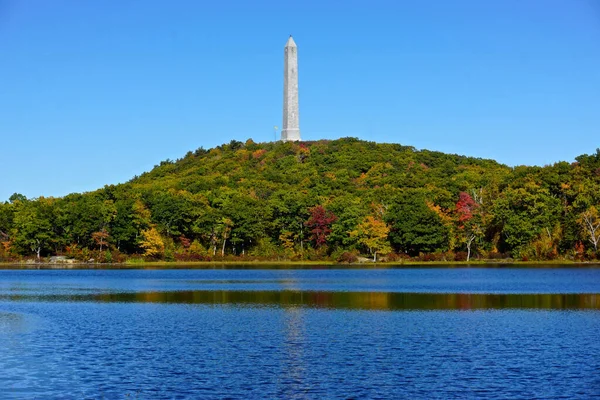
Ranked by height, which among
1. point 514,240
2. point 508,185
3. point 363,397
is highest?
→ point 508,185

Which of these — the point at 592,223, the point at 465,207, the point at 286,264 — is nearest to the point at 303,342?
the point at 592,223

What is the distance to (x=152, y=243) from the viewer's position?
100625mm

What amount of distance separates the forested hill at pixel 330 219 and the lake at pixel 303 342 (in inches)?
1447

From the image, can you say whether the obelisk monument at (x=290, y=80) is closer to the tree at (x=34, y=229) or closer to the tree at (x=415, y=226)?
the tree at (x=415, y=226)

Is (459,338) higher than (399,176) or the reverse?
the reverse

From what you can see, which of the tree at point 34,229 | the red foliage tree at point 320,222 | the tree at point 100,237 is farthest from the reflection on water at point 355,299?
the tree at point 34,229

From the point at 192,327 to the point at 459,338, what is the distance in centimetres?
1179

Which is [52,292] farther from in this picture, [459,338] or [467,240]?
[467,240]

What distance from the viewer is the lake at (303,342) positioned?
73.1ft

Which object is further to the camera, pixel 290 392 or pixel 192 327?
pixel 192 327

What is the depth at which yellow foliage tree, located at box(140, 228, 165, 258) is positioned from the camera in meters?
100

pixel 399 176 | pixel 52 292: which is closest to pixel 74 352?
pixel 52 292

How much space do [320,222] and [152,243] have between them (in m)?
21.8

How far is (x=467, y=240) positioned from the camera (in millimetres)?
96125
